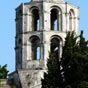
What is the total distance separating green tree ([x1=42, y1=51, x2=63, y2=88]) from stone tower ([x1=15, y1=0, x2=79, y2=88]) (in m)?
5.79

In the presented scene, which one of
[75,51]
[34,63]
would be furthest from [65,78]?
[34,63]

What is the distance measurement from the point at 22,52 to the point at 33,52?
36.1 inches

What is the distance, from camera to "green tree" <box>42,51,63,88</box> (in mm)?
85938

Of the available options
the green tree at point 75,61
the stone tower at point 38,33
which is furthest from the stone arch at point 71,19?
the green tree at point 75,61

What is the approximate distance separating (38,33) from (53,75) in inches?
328

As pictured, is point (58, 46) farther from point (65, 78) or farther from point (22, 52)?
point (65, 78)

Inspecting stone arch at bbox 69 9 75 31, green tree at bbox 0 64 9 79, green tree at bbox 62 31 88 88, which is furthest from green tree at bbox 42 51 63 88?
green tree at bbox 0 64 9 79

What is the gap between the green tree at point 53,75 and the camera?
85.9 meters

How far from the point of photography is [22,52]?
94125 millimetres

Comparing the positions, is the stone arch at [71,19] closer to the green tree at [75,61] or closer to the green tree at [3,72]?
the green tree at [75,61]

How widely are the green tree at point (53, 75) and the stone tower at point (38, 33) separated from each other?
5.79 metres

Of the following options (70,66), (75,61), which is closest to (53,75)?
(70,66)

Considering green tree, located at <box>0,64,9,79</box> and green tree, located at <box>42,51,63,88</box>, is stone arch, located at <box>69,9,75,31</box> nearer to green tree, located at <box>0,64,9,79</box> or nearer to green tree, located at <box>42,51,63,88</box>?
green tree, located at <box>42,51,63,88</box>

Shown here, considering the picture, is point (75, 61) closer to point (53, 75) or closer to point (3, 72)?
point (53, 75)
